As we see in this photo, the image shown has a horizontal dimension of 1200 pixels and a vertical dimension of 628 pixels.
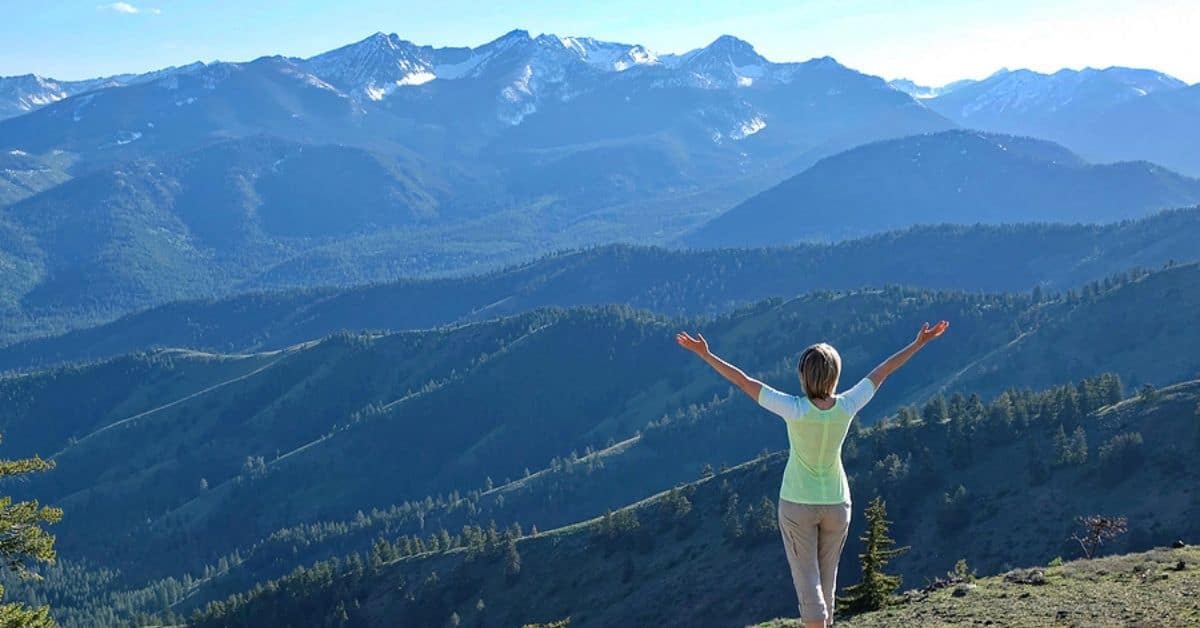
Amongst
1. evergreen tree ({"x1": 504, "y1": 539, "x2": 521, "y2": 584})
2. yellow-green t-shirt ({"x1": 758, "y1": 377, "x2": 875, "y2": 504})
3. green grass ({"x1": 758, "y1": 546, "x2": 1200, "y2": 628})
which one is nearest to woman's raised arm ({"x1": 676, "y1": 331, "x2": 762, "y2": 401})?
yellow-green t-shirt ({"x1": 758, "y1": 377, "x2": 875, "y2": 504})

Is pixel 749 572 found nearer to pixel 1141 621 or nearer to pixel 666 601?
pixel 666 601

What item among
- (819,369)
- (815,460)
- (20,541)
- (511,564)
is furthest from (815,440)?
(511,564)

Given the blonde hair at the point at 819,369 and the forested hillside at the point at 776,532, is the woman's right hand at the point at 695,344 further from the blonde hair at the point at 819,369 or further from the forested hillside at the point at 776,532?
the forested hillside at the point at 776,532

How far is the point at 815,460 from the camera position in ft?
55.4

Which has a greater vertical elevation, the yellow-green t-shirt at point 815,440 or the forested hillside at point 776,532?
the yellow-green t-shirt at point 815,440

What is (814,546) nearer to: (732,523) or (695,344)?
(695,344)

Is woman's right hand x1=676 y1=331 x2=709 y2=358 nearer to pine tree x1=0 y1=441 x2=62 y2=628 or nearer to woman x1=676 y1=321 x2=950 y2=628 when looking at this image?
woman x1=676 y1=321 x2=950 y2=628

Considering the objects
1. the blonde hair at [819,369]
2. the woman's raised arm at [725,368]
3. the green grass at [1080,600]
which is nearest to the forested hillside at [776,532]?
the green grass at [1080,600]

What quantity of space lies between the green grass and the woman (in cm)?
1068

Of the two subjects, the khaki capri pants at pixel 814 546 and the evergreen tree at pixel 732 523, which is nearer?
the khaki capri pants at pixel 814 546

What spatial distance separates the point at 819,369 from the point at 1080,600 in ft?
54.4

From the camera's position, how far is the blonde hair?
1628 cm

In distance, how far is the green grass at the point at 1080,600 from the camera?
83.6 ft

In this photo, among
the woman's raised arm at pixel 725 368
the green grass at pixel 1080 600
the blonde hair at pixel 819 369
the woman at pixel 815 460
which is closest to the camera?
the blonde hair at pixel 819 369
